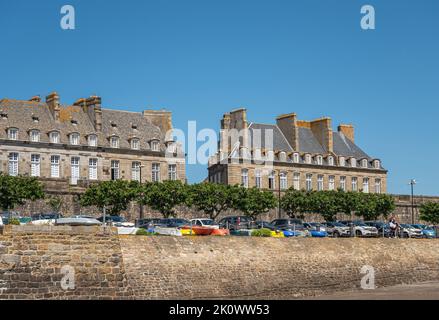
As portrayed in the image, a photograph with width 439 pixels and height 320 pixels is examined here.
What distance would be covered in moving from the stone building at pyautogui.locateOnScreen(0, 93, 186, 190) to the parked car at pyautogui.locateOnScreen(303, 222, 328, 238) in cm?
2192

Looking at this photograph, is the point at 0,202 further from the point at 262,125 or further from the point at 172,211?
the point at 262,125

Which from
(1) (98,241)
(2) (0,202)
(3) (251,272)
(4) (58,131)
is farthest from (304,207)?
(1) (98,241)

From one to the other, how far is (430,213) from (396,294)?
43.0 m

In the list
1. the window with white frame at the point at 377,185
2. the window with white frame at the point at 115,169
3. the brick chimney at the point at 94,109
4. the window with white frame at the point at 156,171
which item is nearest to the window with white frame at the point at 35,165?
the brick chimney at the point at 94,109

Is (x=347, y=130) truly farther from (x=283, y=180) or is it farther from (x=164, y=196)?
(x=164, y=196)

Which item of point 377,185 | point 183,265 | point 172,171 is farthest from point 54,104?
point 183,265

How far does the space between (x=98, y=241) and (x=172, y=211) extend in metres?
34.4

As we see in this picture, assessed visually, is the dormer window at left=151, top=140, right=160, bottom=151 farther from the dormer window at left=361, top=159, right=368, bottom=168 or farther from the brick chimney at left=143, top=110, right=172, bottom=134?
the dormer window at left=361, top=159, right=368, bottom=168

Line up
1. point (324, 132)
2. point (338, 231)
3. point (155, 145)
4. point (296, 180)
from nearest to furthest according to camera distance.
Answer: point (338, 231) < point (155, 145) < point (296, 180) < point (324, 132)

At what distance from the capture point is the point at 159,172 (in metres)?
82.6

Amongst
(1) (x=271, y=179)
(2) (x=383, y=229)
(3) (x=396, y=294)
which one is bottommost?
(3) (x=396, y=294)

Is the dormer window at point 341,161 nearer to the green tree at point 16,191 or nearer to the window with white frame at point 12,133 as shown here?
the window with white frame at point 12,133

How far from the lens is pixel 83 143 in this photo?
77.8 metres

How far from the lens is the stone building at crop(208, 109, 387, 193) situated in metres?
85.9
